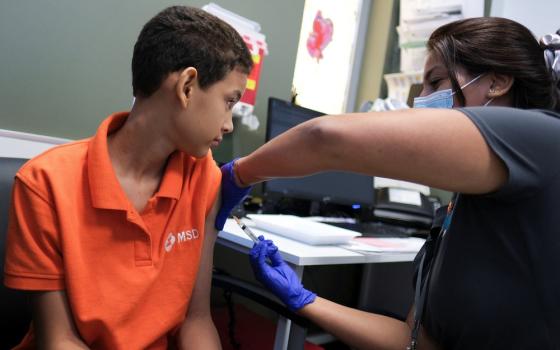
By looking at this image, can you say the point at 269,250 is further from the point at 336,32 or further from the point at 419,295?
the point at 336,32

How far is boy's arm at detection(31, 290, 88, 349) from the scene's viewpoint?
75 cm

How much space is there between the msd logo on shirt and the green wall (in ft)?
2.53

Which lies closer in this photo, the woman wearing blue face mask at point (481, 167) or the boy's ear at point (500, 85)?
the woman wearing blue face mask at point (481, 167)

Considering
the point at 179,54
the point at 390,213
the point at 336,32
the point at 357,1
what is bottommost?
the point at 390,213

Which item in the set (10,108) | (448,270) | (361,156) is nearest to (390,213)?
(448,270)

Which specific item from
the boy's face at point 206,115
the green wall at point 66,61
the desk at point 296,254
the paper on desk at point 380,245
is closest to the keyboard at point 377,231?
the paper on desk at point 380,245

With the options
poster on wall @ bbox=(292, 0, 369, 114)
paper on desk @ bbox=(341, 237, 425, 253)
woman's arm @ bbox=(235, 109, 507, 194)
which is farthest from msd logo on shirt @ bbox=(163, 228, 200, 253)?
poster on wall @ bbox=(292, 0, 369, 114)

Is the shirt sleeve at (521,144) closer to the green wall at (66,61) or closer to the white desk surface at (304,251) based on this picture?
the white desk surface at (304,251)

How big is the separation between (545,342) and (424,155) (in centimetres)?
40

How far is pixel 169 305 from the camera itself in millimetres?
900

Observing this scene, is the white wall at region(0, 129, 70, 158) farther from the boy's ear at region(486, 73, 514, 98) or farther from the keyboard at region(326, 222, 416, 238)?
the boy's ear at region(486, 73, 514, 98)

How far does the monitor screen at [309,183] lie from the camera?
1791 mm

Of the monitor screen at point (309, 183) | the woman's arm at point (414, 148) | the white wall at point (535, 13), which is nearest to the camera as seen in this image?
the woman's arm at point (414, 148)

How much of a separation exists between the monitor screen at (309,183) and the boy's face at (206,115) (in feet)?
2.81
